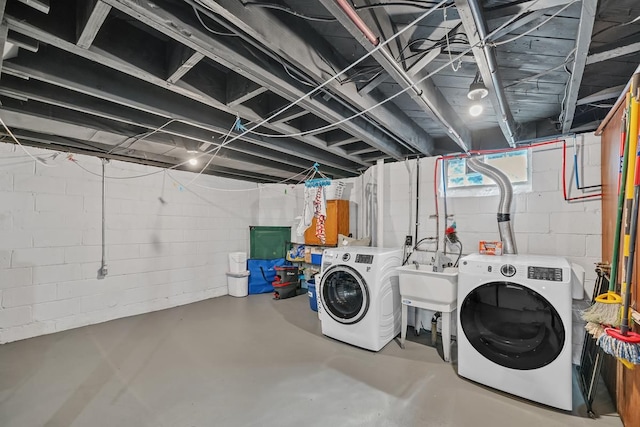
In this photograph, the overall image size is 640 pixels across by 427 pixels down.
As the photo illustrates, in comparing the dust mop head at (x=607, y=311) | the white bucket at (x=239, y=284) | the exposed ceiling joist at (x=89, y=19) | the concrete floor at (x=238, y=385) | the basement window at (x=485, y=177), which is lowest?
the concrete floor at (x=238, y=385)

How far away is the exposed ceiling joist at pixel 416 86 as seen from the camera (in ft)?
4.00

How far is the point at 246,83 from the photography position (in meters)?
2.03

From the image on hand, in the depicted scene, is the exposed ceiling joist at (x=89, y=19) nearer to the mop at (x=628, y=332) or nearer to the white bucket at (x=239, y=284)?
the mop at (x=628, y=332)

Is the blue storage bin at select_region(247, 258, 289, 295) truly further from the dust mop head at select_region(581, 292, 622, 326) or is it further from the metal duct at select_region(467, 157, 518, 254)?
the dust mop head at select_region(581, 292, 622, 326)

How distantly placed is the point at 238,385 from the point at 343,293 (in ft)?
4.43

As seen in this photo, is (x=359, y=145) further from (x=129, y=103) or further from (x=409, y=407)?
(x=409, y=407)

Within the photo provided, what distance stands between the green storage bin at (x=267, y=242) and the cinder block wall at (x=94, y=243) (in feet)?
1.76

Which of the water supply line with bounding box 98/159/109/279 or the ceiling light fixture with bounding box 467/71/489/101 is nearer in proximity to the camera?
the ceiling light fixture with bounding box 467/71/489/101

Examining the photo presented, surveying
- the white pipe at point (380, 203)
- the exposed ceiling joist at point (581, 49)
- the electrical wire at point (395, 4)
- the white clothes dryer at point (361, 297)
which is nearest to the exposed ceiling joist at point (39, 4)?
the electrical wire at point (395, 4)

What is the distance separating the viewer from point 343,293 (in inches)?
120

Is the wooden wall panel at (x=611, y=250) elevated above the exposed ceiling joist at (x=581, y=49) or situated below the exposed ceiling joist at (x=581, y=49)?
below

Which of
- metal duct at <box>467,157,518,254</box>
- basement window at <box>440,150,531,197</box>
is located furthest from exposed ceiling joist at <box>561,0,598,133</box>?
metal duct at <box>467,157,518,254</box>

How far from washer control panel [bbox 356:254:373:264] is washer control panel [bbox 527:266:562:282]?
1256 millimetres

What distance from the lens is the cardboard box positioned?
2.64m
